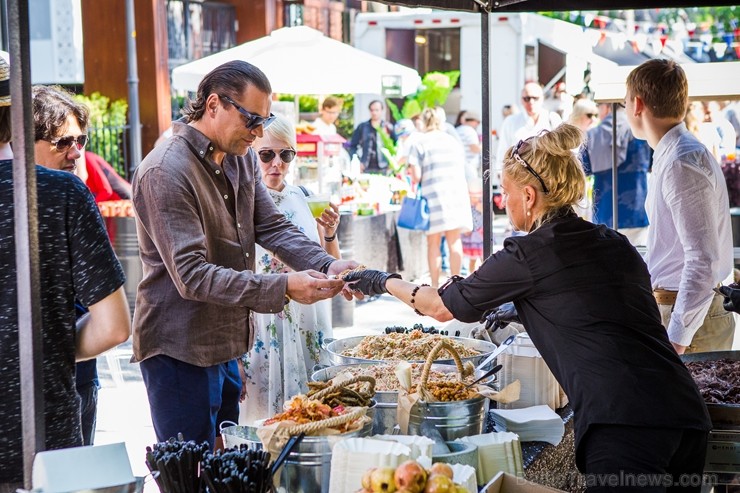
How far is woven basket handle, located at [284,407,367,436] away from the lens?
8.04 feet

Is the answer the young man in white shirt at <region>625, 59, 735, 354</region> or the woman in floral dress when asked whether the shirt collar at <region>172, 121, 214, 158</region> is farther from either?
the young man in white shirt at <region>625, 59, 735, 354</region>

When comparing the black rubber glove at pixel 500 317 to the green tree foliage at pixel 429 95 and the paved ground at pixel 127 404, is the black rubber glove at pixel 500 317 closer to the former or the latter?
the paved ground at pixel 127 404

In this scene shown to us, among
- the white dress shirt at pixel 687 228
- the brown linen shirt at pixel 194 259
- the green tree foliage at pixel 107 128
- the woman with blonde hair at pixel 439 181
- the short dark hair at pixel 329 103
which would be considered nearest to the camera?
the brown linen shirt at pixel 194 259

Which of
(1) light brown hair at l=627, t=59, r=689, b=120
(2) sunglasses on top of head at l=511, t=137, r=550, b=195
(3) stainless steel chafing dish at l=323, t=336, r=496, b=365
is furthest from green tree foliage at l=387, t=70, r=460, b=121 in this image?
(2) sunglasses on top of head at l=511, t=137, r=550, b=195

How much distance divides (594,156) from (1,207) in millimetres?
7305

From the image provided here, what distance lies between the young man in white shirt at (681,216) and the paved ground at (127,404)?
2.03 m

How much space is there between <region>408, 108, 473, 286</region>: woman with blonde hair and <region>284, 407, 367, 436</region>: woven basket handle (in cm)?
789

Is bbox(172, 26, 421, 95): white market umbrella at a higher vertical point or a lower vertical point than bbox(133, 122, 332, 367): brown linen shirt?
higher

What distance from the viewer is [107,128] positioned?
12.4m

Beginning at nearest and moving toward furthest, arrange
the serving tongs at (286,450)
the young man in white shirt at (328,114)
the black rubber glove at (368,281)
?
the serving tongs at (286,450), the black rubber glove at (368,281), the young man in white shirt at (328,114)

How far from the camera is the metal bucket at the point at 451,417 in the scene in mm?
2779

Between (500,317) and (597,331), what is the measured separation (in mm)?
875

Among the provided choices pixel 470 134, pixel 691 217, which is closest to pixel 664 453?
pixel 691 217

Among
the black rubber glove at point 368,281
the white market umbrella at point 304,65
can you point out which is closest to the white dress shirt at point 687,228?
the black rubber glove at point 368,281
